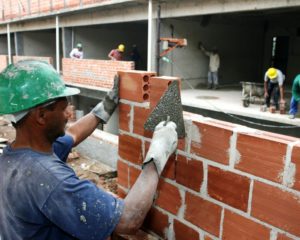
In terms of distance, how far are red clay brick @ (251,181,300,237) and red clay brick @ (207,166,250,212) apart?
0.06 meters

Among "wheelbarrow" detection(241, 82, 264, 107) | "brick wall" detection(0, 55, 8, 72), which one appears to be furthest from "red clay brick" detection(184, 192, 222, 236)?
"brick wall" detection(0, 55, 8, 72)

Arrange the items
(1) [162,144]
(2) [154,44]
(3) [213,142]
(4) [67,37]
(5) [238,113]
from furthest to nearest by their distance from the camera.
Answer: (4) [67,37]
(2) [154,44]
(5) [238,113]
(3) [213,142]
(1) [162,144]

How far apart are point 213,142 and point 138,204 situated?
568mm

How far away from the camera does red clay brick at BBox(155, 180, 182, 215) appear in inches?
77.4

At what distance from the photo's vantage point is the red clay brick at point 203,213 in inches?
69.2

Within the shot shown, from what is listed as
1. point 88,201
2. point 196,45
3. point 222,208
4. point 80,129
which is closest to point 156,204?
point 222,208

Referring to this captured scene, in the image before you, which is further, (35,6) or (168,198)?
(35,6)

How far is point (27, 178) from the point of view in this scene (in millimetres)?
1330

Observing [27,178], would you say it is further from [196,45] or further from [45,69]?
[196,45]

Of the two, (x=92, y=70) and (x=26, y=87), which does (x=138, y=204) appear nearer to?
(x=26, y=87)

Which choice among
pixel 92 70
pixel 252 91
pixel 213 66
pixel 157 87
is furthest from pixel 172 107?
pixel 213 66

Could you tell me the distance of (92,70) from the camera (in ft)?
38.5

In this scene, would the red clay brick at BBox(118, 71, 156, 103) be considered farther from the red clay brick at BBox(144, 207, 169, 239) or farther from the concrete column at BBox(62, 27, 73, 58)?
the concrete column at BBox(62, 27, 73, 58)

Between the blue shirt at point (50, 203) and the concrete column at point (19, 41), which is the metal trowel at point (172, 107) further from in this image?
the concrete column at point (19, 41)
